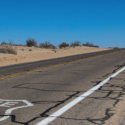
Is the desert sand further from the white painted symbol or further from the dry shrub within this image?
the white painted symbol

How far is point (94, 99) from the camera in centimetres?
770

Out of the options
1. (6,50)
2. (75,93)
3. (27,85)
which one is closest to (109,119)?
(75,93)

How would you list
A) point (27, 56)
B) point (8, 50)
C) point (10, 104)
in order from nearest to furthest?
point (10, 104), point (27, 56), point (8, 50)

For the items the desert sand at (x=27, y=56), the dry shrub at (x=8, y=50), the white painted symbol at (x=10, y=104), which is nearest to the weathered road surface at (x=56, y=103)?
the white painted symbol at (x=10, y=104)

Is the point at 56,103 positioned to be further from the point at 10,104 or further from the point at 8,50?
the point at 8,50

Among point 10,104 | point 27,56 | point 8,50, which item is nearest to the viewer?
point 10,104

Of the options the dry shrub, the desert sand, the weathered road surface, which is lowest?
the weathered road surface

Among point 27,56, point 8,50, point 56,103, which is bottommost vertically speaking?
point 56,103

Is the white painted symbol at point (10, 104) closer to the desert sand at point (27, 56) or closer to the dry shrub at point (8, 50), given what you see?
the desert sand at point (27, 56)

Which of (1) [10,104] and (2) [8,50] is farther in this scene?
(2) [8,50]

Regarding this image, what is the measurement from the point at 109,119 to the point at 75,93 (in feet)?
9.68

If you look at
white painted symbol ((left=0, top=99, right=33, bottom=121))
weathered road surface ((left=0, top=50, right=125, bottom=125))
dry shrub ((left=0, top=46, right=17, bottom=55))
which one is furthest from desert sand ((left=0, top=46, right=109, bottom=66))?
white painted symbol ((left=0, top=99, right=33, bottom=121))

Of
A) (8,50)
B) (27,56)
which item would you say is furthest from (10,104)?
(8,50)

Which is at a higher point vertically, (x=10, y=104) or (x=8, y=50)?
(x=8, y=50)
